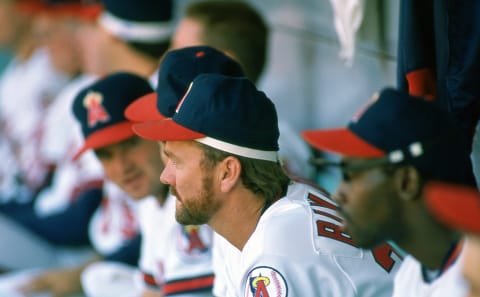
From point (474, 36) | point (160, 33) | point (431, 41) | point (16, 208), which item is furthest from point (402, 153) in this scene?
point (16, 208)

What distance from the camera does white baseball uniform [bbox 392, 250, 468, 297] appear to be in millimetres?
1410

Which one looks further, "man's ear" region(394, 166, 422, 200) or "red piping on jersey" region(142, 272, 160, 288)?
"red piping on jersey" region(142, 272, 160, 288)

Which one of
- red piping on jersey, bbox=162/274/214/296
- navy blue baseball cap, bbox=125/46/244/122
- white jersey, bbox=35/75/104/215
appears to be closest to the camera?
navy blue baseball cap, bbox=125/46/244/122

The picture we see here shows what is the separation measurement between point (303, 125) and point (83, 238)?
1096 millimetres

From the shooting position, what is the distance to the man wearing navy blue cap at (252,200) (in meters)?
1.84

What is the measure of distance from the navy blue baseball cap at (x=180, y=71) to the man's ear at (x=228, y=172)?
0.37m

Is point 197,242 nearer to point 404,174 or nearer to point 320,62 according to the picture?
point 404,174

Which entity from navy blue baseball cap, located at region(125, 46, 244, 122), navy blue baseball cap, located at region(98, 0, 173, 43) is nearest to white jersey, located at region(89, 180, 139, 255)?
navy blue baseball cap, located at region(98, 0, 173, 43)

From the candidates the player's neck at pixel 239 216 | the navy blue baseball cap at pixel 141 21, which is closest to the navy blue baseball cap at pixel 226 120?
the player's neck at pixel 239 216

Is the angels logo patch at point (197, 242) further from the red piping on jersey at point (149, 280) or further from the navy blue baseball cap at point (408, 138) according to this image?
the navy blue baseball cap at point (408, 138)

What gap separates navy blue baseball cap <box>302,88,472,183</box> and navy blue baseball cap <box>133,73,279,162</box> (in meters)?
0.36

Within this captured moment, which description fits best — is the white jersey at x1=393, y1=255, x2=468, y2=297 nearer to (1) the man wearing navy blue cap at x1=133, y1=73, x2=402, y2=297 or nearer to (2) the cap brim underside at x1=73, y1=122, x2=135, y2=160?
(1) the man wearing navy blue cap at x1=133, y1=73, x2=402, y2=297

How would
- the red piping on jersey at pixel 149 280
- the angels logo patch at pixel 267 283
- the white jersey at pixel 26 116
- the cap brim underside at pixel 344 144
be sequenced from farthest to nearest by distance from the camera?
1. the white jersey at pixel 26 116
2. the red piping on jersey at pixel 149 280
3. the angels logo patch at pixel 267 283
4. the cap brim underside at pixel 344 144

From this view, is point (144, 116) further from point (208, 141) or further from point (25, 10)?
point (25, 10)
